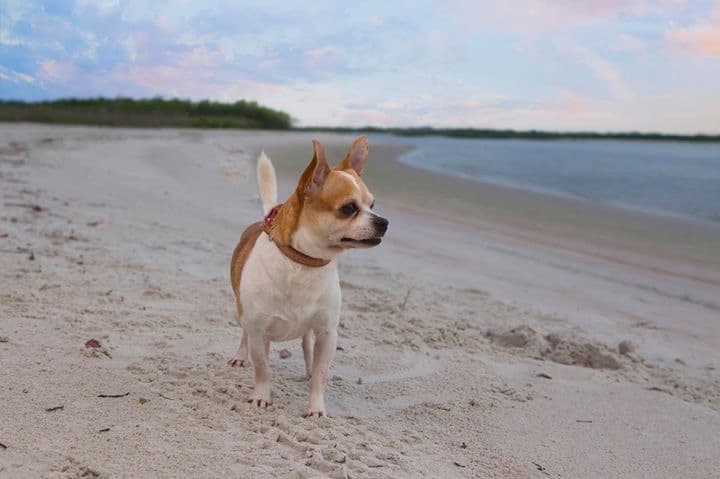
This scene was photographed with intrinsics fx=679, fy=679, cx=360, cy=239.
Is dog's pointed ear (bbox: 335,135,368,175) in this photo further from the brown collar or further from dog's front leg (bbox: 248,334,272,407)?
dog's front leg (bbox: 248,334,272,407)

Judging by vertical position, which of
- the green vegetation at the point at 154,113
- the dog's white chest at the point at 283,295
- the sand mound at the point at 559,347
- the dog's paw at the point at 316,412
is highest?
the green vegetation at the point at 154,113

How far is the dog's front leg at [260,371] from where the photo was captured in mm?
3156

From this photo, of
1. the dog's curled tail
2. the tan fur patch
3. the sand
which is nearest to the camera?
the sand

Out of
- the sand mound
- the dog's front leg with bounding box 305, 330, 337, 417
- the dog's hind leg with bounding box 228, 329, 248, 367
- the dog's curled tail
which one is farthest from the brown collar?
the sand mound

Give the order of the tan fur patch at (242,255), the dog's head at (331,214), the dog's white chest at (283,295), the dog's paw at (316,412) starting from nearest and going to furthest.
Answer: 1. the dog's head at (331,214)
2. the dog's white chest at (283,295)
3. the dog's paw at (316,412)
4. the tan fur patch at (242,255)

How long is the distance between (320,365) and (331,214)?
798 mm

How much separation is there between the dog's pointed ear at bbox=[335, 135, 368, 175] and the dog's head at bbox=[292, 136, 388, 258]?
0.86ft

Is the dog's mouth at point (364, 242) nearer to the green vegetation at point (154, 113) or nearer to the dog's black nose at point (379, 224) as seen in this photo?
the dog's black nose at point (379, 224)

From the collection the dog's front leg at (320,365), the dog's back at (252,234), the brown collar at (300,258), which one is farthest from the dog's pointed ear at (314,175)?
the dog's front leg at (320,365)

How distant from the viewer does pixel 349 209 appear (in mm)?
2855

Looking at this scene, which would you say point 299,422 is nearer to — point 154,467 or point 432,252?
point 154,467

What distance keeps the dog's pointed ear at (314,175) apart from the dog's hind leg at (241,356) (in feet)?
3.81

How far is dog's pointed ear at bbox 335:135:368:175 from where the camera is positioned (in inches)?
125

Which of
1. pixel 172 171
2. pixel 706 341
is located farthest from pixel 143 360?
pixel 172 171
